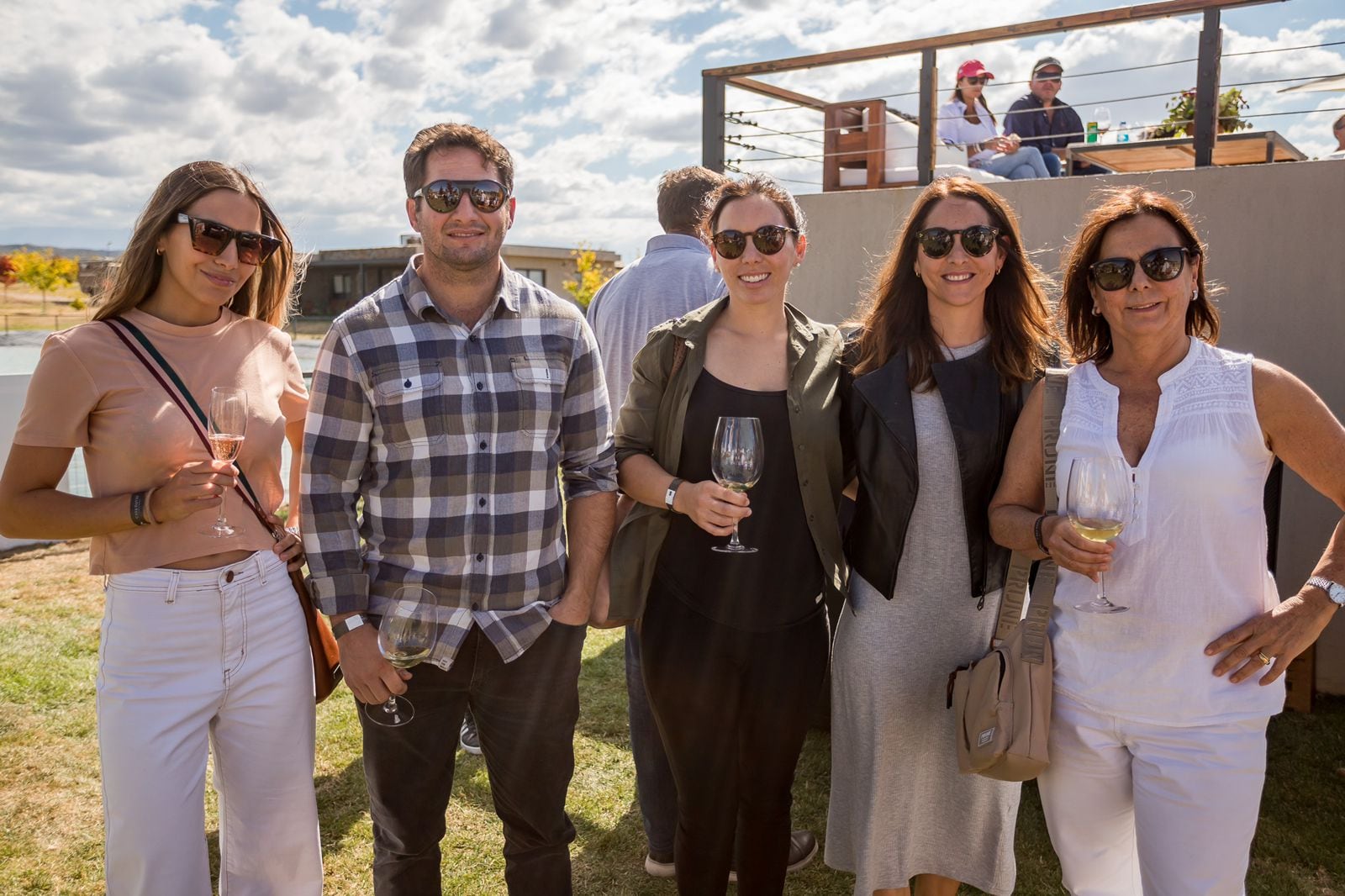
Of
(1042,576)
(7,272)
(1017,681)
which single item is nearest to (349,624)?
(1017,681)

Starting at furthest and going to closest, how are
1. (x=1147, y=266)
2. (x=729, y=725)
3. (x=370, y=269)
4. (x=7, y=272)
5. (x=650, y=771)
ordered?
(x=370, y=269)
(x=7, y=272)
(x=650, y=771)
(x=729, y=725)
(x=1147, y=266)

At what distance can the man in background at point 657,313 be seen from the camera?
145 inches

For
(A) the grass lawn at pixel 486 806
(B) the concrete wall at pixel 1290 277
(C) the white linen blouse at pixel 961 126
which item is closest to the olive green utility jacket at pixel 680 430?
(A) the grass lawn at pixel 486 806

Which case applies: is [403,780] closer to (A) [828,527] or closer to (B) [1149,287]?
(A) [828,527]

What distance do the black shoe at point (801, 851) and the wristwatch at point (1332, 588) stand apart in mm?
2209

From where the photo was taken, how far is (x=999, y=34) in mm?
6488

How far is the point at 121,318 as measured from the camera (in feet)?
7.91

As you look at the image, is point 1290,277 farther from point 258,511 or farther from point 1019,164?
point 258,511

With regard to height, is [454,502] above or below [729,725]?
above

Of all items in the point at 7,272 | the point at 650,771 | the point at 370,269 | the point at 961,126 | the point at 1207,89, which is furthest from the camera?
the point at 370,269

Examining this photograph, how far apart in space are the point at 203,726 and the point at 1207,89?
22.7 feet

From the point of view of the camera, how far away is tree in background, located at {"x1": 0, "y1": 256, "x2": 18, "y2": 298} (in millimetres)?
7633

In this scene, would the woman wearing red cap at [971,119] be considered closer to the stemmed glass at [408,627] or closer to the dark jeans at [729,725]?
the dark jeans at [729,725]

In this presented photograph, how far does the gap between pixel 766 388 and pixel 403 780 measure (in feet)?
5.12
